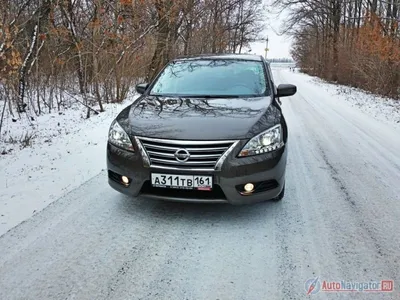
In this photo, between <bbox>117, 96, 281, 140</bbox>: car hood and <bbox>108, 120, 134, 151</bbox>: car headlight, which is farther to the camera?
<bbox>108, 120, 134, 151</bbox>: car headlight

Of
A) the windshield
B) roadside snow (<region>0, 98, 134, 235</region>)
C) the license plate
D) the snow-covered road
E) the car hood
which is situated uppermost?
the windshield

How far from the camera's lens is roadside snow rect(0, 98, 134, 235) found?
378 cm

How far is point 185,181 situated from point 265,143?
80cm

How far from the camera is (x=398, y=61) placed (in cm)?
1557

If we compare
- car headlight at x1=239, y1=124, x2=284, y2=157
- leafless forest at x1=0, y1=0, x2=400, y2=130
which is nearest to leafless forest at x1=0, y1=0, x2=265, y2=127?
leafless forest at x1=0, y1=0, x2=400, y2=130

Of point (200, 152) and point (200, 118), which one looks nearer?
point (200, 152)

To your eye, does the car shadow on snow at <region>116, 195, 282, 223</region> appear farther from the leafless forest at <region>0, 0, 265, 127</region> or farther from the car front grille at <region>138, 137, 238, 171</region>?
the leafless forest at <region>0, 0, 265, 127</region>

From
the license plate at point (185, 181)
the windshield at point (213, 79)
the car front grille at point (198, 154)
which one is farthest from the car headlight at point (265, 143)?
the windshield at point (213, 79)

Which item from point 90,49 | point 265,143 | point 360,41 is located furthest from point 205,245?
point 360,41

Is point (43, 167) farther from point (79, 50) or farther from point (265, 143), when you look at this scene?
point (79, 50)

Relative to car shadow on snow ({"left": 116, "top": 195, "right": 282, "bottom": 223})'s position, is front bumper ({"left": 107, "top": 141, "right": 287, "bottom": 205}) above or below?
above

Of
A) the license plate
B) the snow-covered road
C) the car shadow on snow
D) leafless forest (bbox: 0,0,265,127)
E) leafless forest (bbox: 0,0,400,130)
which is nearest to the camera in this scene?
the snow-covered road

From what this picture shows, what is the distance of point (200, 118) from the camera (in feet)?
11.3

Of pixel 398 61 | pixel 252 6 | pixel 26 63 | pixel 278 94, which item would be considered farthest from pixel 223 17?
pixel 278 94
